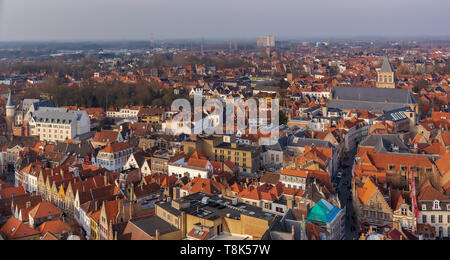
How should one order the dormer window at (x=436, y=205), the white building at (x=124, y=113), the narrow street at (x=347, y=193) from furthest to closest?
1. the white building at (x=124, y=113)
2. the narrow street at (x=347, y=193)
3. the dormer window at (x=436, y=205)

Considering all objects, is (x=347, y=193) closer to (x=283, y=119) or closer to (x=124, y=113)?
(x=283, y=119)

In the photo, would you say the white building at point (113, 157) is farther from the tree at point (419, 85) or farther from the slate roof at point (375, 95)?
the tree at point (419, 85)

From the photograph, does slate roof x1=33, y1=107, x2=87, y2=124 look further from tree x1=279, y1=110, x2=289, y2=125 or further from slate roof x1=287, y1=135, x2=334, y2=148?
slate roof x1=287, y1=135, x2=334, y2=148

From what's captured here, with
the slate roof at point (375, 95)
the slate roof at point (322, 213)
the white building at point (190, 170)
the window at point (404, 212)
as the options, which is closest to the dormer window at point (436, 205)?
the window at point (404, 212)

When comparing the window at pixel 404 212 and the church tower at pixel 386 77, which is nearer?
the window at pixel 404 212

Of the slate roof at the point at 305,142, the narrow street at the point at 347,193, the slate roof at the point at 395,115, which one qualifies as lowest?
the narrow street at the point at 347,193

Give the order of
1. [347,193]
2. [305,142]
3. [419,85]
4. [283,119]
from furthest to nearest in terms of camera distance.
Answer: [419,85], [283,119], [305,142], [347,193]

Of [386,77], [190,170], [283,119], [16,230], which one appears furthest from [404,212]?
[386,77]

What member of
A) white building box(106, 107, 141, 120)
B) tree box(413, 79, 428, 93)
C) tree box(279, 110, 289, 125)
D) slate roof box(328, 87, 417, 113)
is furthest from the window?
tree box(413, 79, 428, 93)

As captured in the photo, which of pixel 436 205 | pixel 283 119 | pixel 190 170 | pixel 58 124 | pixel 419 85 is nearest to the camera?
pixel 436 205
